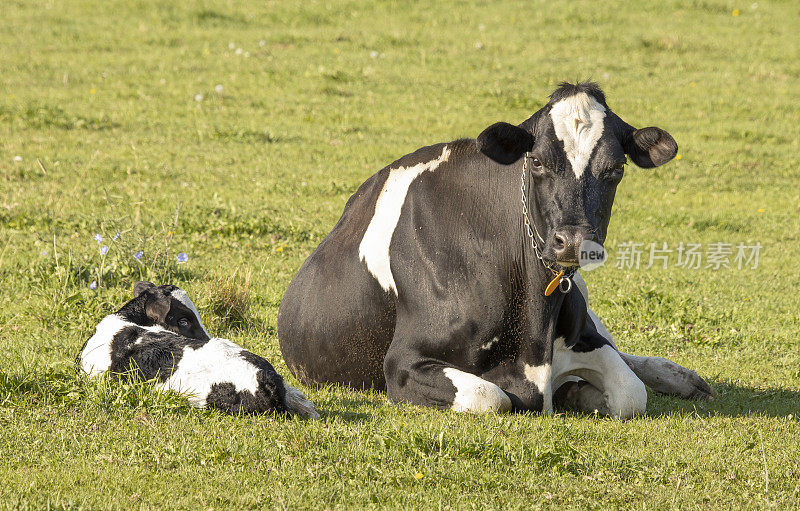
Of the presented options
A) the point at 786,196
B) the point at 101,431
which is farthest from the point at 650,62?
the point at 101,431

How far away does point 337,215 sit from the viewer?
1351 cm

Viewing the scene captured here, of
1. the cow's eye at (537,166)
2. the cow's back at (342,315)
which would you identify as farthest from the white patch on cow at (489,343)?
the cow's eye at (537,166)

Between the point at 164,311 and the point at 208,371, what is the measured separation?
97 cm

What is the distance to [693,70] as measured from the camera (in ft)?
72.4

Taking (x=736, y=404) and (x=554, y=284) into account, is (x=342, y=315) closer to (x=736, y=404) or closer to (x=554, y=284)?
(x=554, y=284)

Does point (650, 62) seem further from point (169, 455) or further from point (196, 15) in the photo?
point (169, 455)

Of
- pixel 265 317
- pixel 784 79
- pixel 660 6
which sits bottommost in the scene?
pixel 265 317

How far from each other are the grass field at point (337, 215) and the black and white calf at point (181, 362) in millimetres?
155

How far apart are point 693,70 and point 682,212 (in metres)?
8.41

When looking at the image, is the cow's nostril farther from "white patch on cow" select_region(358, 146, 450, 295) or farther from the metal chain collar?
"white patch on cow" select_region(358, 146, 450, 295)

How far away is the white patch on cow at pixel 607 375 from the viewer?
6812 millimetres

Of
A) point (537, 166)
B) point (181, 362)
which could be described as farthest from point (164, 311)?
point (537, 166)

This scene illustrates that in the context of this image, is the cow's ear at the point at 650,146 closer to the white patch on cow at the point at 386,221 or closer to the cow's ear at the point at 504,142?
the cow's ear at the point at 504,142

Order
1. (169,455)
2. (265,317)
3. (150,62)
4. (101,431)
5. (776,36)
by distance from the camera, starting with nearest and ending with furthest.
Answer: (169,455) → (101,431) → (265,317) → (150,62) → (776,36)
